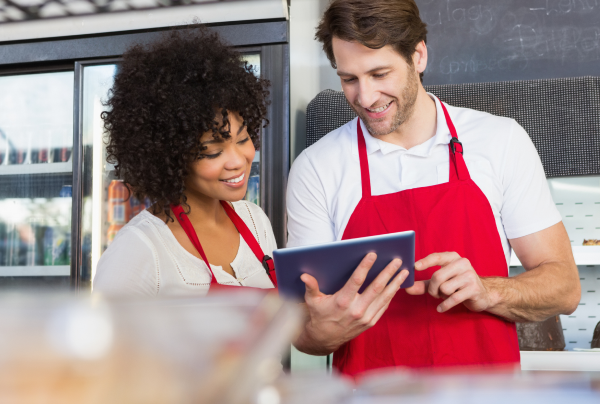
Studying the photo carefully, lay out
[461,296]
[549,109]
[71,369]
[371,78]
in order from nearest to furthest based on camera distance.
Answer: [71,369], [461,296], [371,78], [549,109]

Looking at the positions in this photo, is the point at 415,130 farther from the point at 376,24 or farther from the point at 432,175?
the point at 376,24

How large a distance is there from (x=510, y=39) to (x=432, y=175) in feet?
4.55

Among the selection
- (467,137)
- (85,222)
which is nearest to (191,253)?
(467,137)

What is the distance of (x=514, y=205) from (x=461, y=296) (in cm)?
36

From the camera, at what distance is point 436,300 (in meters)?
1.35

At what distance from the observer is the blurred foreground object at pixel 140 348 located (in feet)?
0.73

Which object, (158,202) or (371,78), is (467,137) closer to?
(371,78)

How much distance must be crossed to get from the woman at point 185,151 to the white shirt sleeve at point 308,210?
0.14 meters

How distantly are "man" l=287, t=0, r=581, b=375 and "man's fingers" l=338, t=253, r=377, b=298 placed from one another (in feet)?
0.38

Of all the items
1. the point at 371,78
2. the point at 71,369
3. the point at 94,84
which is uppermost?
the point at 94,84

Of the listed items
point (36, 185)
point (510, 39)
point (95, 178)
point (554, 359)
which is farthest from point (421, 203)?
point (36, 185)

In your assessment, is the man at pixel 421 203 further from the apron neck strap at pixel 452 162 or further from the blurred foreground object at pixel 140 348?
the blurred foreground object at pixel 140 348

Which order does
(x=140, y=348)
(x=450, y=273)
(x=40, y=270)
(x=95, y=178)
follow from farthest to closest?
(x=40, y=270) → (x=95, y=178) → (x=450, y=273) → (x=140, y=348)

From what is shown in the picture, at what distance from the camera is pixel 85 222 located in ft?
7.69
